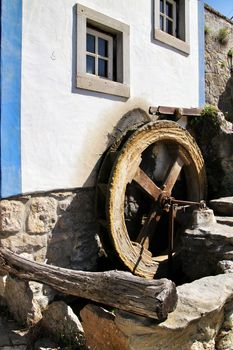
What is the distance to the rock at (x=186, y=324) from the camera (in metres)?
2.14

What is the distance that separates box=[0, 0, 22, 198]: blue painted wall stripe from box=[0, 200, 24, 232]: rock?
0.09 meters

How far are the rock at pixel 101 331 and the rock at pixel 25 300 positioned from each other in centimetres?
90

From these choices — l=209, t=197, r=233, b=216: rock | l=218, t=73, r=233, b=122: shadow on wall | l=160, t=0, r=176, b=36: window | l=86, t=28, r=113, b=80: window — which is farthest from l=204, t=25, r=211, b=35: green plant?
l=209, t=197, r=233, b=216: rock

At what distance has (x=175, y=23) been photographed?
214 inches

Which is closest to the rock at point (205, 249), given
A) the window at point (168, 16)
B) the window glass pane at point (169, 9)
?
the window at point (168, 16)

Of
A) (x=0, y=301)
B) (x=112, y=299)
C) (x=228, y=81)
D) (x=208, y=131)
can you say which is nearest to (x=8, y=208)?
(x=0, y=301)

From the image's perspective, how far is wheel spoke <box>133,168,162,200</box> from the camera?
4457mm

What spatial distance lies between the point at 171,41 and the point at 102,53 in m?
1.25

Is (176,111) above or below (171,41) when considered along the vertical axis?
below

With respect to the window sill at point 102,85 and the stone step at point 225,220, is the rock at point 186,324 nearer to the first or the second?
the stone step at point 225,220

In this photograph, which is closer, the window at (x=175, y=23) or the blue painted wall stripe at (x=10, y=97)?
the blue painted wall stripe at (x=10, y=97)

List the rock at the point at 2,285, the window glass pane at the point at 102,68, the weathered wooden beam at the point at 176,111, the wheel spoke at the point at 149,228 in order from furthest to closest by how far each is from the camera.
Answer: the weathered wooden beam at the point at 176,111 → the wheel spoke at the point at 149,228 → the window glass pane at the point at 102,68 → the rock at the point at 2,285

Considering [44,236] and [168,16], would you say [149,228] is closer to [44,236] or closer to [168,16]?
[44,236]

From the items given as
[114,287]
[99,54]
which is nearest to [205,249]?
[114,287]
